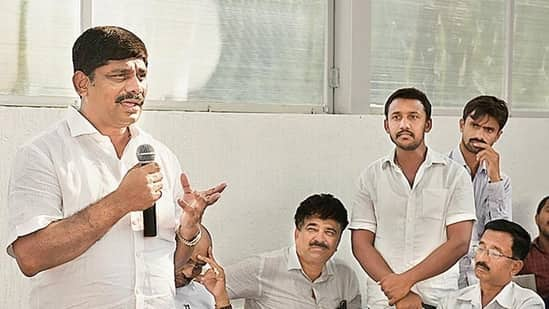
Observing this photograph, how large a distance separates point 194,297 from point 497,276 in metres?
1.23

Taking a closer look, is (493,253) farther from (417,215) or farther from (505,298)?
(417,215)

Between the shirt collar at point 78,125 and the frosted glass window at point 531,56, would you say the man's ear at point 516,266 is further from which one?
the shirt collar at point 78,125

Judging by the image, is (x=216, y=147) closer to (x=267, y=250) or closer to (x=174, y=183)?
(x=267, y=250)

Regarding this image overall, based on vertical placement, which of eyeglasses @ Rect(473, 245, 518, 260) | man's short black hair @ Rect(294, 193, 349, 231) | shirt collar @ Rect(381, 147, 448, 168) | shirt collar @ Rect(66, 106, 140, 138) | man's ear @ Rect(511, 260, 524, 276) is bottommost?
man's ear @ Rect(511, 260, 524, 276)

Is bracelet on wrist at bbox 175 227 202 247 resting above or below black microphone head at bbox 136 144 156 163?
below

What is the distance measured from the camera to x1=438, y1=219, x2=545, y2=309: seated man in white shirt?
3.86 meters

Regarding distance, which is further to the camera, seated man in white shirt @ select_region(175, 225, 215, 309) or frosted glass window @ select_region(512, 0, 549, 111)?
frosted glass window @ select_region(512, 0, 549, 111)

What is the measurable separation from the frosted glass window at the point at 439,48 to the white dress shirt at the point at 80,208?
96.8 inches

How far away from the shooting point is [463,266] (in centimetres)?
425

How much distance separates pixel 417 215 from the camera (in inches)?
153

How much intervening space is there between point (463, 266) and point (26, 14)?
211cm

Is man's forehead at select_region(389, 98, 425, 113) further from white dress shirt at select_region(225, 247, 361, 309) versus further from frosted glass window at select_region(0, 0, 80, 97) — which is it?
frosted glass window at select_region(0, 0, 80, 97)

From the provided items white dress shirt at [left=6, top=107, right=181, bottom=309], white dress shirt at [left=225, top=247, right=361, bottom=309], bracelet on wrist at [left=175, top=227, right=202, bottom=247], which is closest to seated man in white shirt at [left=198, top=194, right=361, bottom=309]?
white dress shirt at [left=225, top=247, right=361, bottom=309]

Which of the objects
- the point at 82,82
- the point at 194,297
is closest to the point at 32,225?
the point at 82,82
